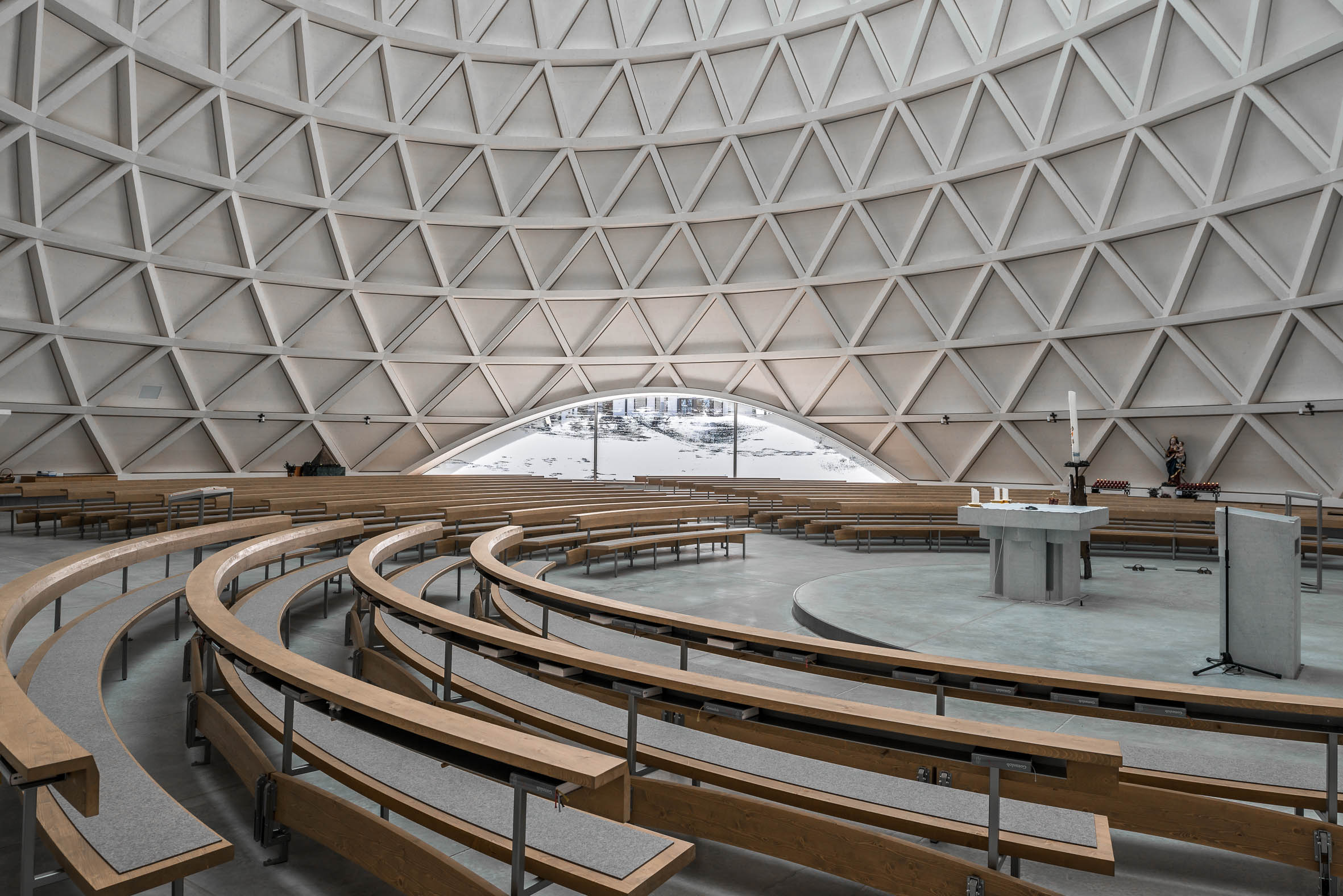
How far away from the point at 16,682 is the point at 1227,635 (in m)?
7.06

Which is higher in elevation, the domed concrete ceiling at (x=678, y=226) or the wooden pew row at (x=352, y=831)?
the domed concrete ceiling at (x=678, y=226)

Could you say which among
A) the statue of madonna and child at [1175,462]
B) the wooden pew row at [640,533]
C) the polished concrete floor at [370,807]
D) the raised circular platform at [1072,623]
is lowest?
the raised circular platform at [1072,623]

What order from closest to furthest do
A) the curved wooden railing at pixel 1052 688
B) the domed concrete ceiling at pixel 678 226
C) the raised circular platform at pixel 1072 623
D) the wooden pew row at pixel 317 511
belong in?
the curved wooden railing at pixel 1052 688 → the raised circular platform at pixel 1072 623 → the wooden pew row at pixel 317 511 → the domed concrete ceiling at pixel 678 226

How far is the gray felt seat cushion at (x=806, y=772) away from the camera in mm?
2348

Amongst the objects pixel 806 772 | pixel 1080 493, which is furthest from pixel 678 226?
pixel 806 772

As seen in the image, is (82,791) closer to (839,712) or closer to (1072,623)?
(839,712)

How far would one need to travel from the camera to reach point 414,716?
216 cm

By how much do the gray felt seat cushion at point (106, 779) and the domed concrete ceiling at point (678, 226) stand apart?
15.7m

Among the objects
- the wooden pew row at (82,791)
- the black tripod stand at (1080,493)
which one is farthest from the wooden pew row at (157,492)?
the black tripod stand at (1080,493)

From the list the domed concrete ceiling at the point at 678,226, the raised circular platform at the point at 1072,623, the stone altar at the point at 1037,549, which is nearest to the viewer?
the raised circular platform at the point at 1072,623

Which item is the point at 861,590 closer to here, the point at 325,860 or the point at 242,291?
the point at 325,860

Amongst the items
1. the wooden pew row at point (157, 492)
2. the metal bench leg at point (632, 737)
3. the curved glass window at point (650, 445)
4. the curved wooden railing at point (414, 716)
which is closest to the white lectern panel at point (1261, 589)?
the metal bench leg at point (632, 737)

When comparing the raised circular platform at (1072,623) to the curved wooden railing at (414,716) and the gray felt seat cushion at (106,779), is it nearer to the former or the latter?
the curved wooden railing at (414,716)

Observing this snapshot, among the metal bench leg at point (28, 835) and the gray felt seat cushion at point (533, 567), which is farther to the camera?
the gray felt seat cushion at point (533, 567)
